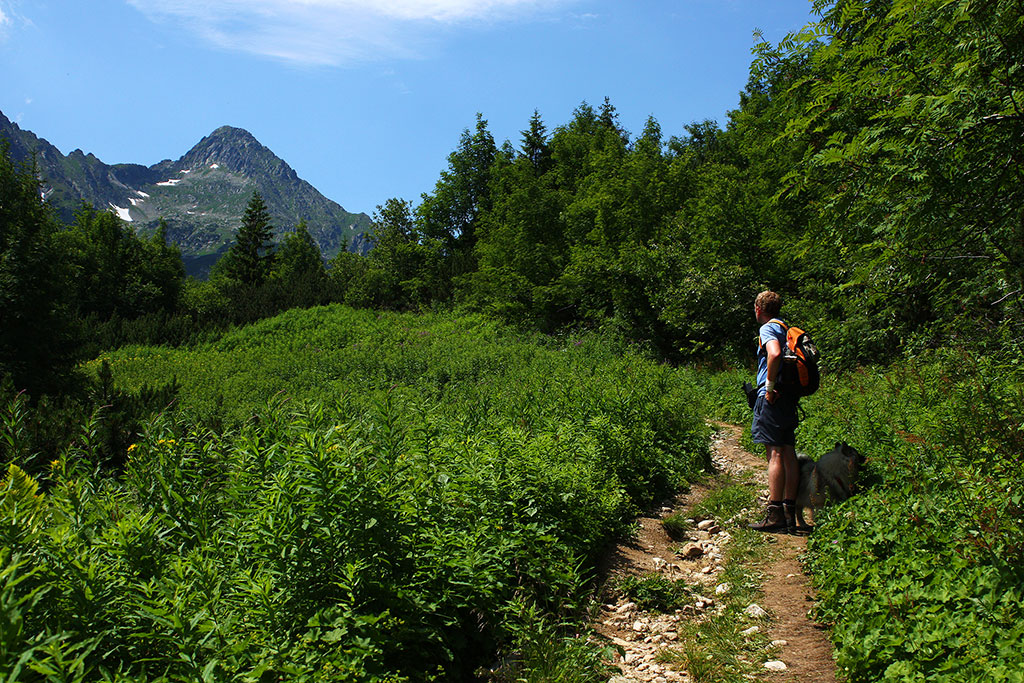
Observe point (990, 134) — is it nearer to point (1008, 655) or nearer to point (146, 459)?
point (1008, 655)

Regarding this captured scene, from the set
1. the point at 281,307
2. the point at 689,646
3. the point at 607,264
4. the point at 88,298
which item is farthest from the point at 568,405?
the point at 88,298

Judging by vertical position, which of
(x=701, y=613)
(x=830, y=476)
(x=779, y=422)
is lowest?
(x=701, y=613)

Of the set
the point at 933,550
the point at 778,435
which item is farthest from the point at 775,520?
the point at 933,550

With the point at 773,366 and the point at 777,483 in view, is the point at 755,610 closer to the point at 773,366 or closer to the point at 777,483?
the point at 777,483

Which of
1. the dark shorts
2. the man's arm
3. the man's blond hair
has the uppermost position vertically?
the man's blond hair

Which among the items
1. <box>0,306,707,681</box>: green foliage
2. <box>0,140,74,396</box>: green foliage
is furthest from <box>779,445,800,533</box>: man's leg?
<box>0,140,74,396</box>: green foliage

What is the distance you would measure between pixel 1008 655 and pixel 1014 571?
68 cm

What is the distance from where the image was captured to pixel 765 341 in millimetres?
5262

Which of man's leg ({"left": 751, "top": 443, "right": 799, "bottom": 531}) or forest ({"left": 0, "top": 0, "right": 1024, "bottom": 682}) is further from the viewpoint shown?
man's leg ({"left": 751, "top": 443, "right": 799, "bottom": 531})

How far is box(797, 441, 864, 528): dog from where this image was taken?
4828mm

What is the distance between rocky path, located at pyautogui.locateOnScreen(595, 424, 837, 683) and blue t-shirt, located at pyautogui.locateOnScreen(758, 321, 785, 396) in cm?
141

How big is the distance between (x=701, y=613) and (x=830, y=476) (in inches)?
70.6

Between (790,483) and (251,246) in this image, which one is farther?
(251,246)

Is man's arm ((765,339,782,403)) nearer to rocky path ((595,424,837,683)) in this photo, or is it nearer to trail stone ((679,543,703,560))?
rocky path ((595,424,837,683))
